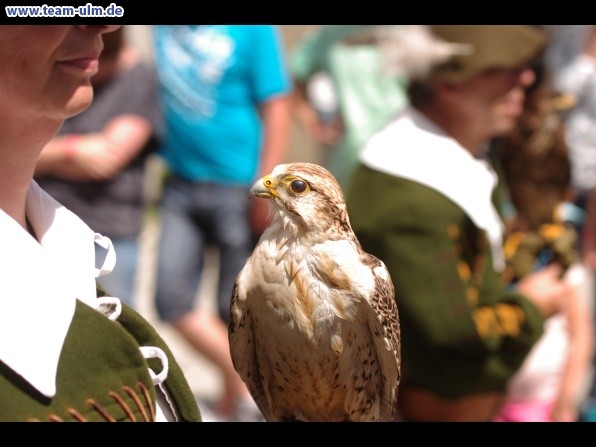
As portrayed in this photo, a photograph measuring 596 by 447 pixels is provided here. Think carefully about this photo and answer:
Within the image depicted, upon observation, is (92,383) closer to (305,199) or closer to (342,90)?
(305,199)

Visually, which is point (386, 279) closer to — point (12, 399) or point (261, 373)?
point (261, 373)

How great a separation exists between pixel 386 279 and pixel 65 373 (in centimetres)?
48

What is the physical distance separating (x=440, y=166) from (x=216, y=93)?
6.91 ft

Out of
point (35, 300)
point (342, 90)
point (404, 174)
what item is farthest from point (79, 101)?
point (342, 90)

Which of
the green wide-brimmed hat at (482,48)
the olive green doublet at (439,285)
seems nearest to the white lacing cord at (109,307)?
the olive green doublet at (439,285)

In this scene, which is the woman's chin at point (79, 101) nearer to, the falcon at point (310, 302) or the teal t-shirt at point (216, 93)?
the falcon at point (310, 302)

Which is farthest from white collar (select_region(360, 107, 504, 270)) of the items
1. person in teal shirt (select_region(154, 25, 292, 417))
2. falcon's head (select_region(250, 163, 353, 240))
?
person in teal shirt (select_region(154, 25, 292, 417))

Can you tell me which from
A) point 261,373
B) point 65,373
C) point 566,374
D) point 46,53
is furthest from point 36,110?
point 566,374

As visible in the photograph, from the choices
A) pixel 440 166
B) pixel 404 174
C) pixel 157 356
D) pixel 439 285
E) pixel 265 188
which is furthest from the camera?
pixel 439 285

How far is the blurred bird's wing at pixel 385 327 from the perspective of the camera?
1.62m

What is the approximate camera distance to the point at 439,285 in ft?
8.73

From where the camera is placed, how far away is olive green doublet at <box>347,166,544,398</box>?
102 inches

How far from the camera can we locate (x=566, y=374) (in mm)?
3941

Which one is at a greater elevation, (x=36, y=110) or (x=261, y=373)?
(x=36, y=110)
